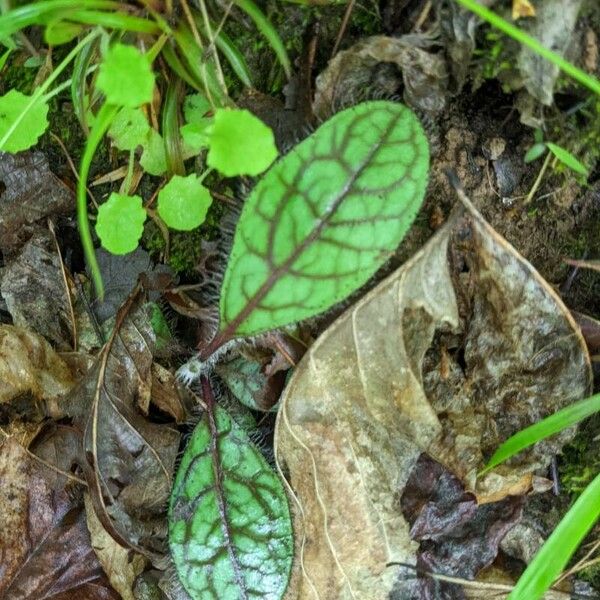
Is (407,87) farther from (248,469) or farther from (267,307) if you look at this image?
(248,469)

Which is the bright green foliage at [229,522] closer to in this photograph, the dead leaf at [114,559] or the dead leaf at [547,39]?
the dead leaf at [114,559]

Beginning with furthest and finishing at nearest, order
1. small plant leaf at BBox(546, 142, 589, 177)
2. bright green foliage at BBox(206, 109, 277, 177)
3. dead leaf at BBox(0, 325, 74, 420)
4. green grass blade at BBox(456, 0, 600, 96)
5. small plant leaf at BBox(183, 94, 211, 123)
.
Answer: dead leaf at BBox(0, 325, 74, 420), small plant leaf at BBox(183, 94, 211, 123), small plant leaf at BBox(546, 142, 589, 177), bright green foliage at BBox(206, 109, 277, 177), green grass blade at BBox(456, 0, 600, 96)

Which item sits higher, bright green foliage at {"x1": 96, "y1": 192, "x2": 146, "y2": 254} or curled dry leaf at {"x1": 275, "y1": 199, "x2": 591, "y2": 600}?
bright green foliage at {"x1": 96, "y1": 192, "x2": 146, "y2": 254}

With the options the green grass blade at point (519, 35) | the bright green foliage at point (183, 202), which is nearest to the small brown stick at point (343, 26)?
the green grass blade at point (519, 35)

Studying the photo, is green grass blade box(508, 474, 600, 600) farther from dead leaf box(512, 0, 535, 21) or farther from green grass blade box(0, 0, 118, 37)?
green grass blade box(0, 0, 118, 37)

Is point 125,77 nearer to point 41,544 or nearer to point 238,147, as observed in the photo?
point 238,147

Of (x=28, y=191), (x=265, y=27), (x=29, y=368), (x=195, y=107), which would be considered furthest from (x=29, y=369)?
(x=265, y=27)

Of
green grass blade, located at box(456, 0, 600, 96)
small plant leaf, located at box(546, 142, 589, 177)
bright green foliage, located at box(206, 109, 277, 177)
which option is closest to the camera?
green grass blade, located at box(456, 0, 600, 96)

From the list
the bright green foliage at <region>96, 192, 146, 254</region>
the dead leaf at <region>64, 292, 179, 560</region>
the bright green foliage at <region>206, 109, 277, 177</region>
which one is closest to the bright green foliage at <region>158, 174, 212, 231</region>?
the bright green foliage at <region>96, 192, 146, 254</region>
